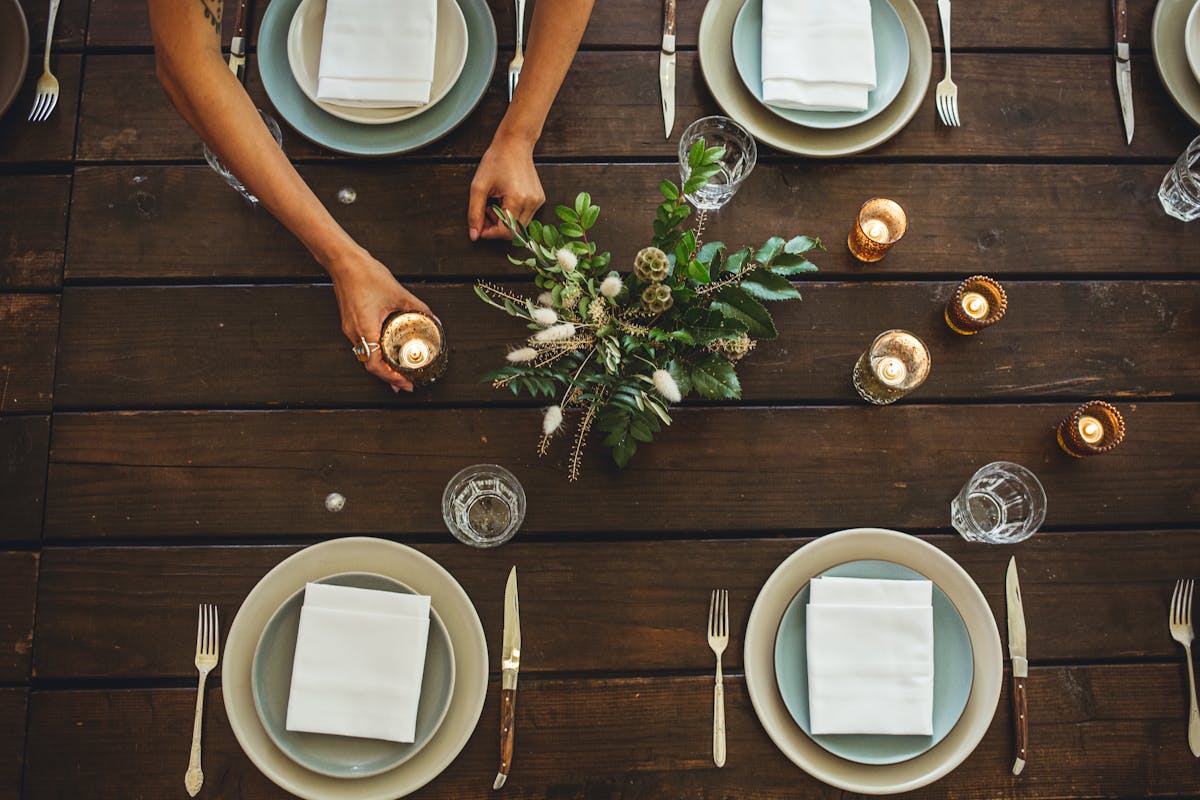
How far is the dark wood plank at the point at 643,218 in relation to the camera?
1.44 meters

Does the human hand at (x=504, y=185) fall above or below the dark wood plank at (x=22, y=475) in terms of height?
above

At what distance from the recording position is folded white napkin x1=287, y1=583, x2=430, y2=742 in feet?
4.04

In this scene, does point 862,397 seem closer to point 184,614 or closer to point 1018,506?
point 1018,506

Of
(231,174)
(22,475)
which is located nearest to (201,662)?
(22,475)

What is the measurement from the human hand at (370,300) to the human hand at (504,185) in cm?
19

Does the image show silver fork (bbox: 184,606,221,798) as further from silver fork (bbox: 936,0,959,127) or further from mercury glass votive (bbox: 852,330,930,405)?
silver fork (bbox: 936,0,959,127)

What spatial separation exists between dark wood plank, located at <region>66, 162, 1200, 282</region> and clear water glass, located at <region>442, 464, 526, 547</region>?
15.1 inches

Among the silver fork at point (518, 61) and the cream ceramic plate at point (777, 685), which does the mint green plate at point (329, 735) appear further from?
the silver fork at point (518, 61)

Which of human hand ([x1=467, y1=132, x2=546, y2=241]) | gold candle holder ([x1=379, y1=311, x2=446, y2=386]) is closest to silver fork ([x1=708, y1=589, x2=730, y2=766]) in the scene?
gold candle holder ([x1=379, y1=311, x2=446, y2=386])

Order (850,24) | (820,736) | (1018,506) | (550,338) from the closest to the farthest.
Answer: (550,338)
(820,736)
(1018,506)
(850,24)

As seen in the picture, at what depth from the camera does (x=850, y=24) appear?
1.50 meters

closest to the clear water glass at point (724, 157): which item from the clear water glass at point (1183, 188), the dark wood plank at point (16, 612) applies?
the clear water glass at point (1183, 188)

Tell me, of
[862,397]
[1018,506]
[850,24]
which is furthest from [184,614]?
[850,24]

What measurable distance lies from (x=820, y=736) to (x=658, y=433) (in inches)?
22.5
